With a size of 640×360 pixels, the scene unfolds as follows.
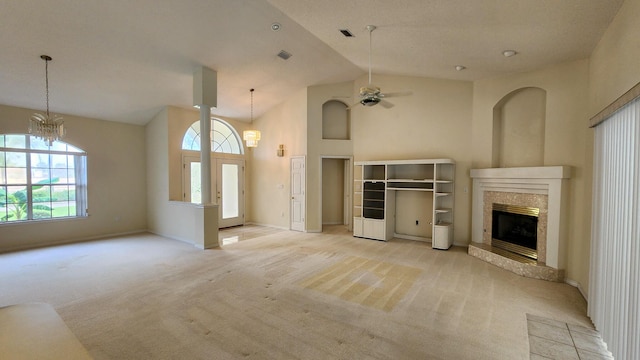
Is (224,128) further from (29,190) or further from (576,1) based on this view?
(576,1)

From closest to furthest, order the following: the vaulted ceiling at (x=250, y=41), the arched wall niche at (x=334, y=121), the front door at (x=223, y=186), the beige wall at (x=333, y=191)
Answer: the vaulted ceiling at (x=250, y=41) < the front door at (x=223, y=186) < the arched wall niche at (x=334, y=121) < the beige wall at (x=333, y=191)

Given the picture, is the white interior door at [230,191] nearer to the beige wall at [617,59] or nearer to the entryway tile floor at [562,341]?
the entryway tile floor at [562,341]

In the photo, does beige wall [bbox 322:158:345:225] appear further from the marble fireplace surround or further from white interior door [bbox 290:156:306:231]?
the marble fireplace surround

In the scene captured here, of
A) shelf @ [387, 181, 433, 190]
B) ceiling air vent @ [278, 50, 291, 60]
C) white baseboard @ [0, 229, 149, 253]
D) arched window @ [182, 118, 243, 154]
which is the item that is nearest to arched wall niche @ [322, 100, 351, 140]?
shelf @ [387, 181, 433, 190]

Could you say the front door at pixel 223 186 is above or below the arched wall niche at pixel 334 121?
below

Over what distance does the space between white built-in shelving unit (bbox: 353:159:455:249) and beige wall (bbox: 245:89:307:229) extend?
2.00m

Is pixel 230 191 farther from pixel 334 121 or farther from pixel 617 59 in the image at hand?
pixel 617 59

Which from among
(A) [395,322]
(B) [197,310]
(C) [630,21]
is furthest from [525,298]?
(B) [197,310]

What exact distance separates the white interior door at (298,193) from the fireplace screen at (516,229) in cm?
449

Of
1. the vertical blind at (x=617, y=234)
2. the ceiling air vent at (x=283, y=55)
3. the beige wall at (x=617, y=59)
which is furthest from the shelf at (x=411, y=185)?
the ceiling air vent at (x=283, y=55)

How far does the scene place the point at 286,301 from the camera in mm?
3441

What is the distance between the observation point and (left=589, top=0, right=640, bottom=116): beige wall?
8.18 ft

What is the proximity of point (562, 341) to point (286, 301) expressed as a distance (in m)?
2.89

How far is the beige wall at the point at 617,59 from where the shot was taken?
2492 mm
